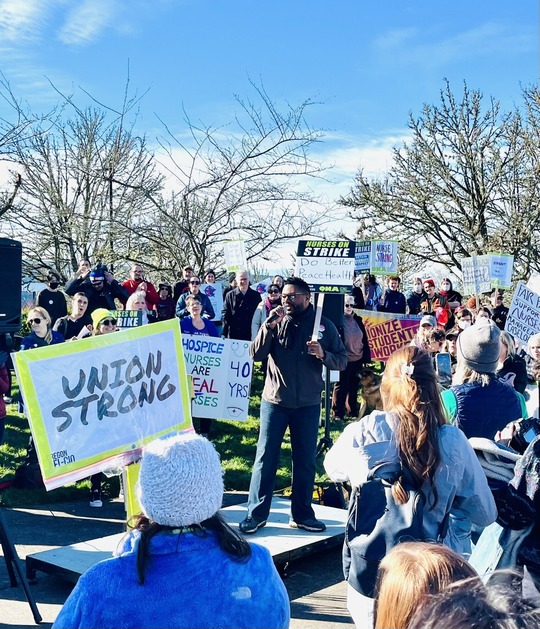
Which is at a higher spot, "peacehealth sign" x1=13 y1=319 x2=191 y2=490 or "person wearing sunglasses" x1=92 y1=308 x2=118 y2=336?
"person wearing sunglasses" x1=92 y1=308 x2=118 y2=336

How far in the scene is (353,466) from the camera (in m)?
3.11

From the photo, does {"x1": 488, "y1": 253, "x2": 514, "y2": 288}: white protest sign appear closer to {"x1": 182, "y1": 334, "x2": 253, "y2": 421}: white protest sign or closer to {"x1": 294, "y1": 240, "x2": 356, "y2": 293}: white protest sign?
{"x1": 182, "y1": 334, "x2": 253, "y2": 421}: white protest sign

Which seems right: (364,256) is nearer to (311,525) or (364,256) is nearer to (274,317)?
(274,317)

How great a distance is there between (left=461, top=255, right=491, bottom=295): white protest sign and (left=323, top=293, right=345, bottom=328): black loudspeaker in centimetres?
667

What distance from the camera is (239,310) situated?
12.0 metres

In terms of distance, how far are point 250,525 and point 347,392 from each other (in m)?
5.64

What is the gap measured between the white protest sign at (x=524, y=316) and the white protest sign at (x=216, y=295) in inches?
213

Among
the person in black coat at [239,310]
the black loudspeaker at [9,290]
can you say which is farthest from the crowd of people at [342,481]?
the person in black coat at [239,310]

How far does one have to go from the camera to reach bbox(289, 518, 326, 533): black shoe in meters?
5.69

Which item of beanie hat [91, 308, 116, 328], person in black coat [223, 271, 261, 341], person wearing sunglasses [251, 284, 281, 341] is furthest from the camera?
person in black coat [223, 271, 261, 341]

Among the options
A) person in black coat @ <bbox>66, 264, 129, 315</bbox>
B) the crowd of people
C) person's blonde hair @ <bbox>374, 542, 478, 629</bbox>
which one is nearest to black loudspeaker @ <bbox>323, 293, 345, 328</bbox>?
the crowd of people

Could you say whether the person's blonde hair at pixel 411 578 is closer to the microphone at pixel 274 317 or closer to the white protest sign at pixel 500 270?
the microphone at pixel 274 317

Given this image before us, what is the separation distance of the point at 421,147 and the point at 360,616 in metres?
25.1

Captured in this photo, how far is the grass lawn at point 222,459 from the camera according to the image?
7281 millimetres
